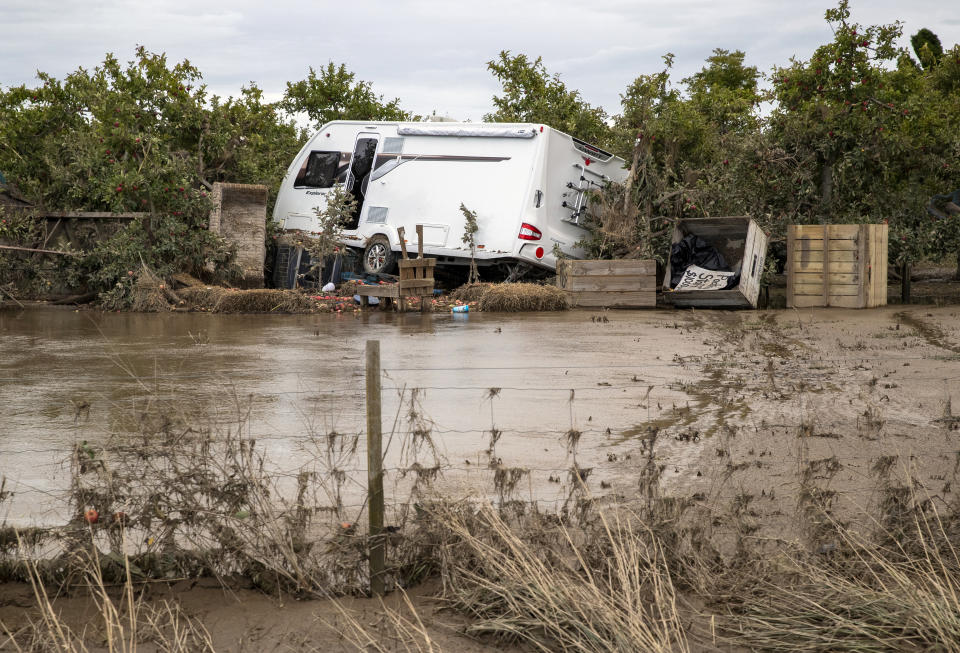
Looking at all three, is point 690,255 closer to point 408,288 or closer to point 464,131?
point 464,131

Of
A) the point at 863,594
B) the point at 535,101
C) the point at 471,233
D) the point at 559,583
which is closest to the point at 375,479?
the point at 559,583

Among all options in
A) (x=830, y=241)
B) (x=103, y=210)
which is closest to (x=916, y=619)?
(x=830, y=241)

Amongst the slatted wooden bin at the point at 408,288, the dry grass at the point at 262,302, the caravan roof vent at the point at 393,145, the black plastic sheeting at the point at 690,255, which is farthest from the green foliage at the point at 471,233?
the black plastic sheeting at the point at 690,255

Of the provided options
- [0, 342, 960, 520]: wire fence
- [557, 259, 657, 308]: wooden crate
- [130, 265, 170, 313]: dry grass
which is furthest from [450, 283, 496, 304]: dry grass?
[0, 342, 960, 520]: wire fence

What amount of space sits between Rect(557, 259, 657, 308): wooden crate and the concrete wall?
623 centimetres

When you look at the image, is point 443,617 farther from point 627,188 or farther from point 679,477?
point 627,188

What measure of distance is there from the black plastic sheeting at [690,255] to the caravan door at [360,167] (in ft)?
20.4

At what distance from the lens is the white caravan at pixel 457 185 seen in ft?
57.9

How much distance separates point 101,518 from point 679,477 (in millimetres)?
3016

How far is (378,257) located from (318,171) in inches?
98.3

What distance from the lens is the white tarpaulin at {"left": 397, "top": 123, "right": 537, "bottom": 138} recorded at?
17.8 m

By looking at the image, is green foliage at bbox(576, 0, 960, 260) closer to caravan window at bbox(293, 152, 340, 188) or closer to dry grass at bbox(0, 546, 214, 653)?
caravan window at bbox(293, 152, 340, 188)

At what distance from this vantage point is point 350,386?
8.36 metres

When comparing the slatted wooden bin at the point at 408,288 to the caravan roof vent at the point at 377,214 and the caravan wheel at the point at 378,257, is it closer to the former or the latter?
the caravan wheel at the point at 378,257
